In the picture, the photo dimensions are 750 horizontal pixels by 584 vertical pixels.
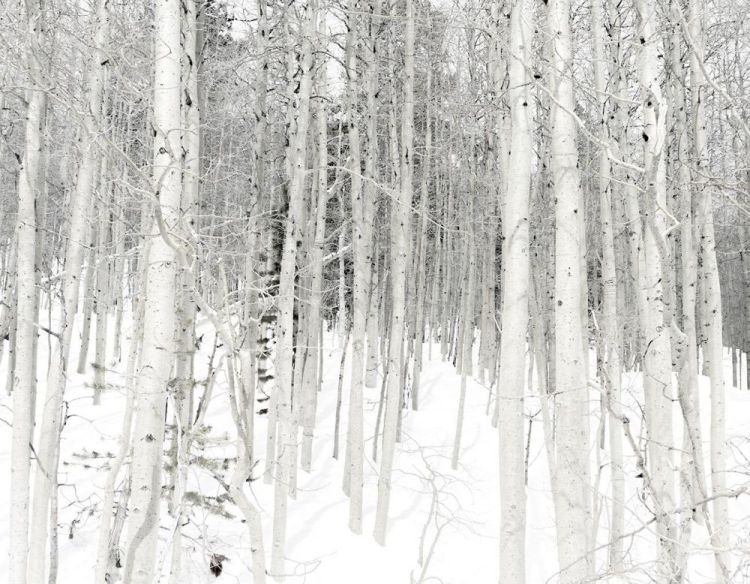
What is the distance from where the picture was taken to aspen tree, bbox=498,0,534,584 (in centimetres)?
425

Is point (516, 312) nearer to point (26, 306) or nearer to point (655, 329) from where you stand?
point (655, 329)

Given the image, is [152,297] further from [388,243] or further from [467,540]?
[388,243]

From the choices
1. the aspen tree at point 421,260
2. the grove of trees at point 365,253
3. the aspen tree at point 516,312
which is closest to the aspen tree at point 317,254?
the grove of trees at point 365,253

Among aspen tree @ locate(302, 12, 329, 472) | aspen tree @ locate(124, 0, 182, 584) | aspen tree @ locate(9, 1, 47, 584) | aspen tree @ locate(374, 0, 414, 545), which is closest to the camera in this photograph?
aspen tree @ locate(124, 0, 182, 584)

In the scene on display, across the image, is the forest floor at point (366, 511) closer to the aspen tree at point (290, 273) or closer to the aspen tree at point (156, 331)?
the aspen tree at point (290, 273)

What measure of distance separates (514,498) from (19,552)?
4394 millimetres

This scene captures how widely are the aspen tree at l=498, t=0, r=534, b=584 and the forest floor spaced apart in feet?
4.27

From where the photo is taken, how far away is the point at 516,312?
14.4 feet

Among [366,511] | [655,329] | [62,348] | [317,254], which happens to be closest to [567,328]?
[655,329]

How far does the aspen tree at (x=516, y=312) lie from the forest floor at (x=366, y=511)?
1303 mm

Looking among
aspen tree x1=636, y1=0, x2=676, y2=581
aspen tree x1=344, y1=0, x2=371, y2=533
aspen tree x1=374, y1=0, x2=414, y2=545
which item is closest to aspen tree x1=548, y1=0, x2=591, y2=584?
aspen tree x1=636, y1=0, x2=676, y2=581

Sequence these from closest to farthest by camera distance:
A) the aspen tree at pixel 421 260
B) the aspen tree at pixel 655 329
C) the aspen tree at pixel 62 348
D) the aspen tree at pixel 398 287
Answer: the aspen tree at pixel 655 329 < the aspen tree at pixel 62 348 < the aspen tree at pixel 398 287 < the aspen tree at pixel 421 260

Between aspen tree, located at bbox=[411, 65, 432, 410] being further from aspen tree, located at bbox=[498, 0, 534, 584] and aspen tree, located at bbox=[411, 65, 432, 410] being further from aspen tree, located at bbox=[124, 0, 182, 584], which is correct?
aspen tree, located at bbox=[124, 0, 182, 584]

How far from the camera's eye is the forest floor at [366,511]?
25.2 ft
